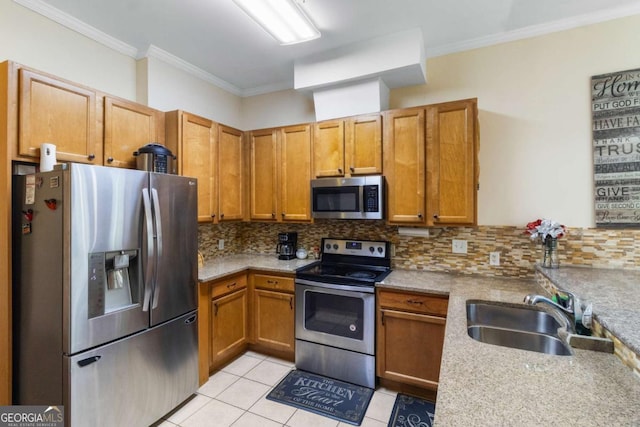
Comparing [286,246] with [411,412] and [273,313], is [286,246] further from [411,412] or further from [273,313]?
[411,412]

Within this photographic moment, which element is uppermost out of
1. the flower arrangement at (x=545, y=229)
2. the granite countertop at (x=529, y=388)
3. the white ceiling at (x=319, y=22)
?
the white ceiling at (x=319, y=22)

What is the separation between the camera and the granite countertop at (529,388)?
80 centimetres

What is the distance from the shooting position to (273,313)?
2764 millimetres

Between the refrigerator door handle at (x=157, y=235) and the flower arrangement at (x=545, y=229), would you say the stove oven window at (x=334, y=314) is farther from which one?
the flower arrangement at (x=545, y=229)

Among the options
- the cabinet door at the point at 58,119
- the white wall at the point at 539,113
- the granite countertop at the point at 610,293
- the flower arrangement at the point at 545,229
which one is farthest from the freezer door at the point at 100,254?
the flower arrangement at the point at 545,229

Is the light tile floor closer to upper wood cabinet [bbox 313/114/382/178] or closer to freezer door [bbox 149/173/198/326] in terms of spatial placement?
freezer door [bbox 149/173/198/326]

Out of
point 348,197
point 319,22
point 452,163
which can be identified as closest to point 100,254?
point 348,197

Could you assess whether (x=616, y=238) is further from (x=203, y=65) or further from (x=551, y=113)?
(x=203, y=65)

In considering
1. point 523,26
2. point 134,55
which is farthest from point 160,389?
point 523,26

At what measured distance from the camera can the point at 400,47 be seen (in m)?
2.41

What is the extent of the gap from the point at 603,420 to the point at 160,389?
2255 millimetres

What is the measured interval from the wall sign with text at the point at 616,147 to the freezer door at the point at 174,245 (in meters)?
2.95

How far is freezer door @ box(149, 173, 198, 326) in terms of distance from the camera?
6.39 feet

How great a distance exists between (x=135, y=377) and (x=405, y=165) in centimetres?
239
